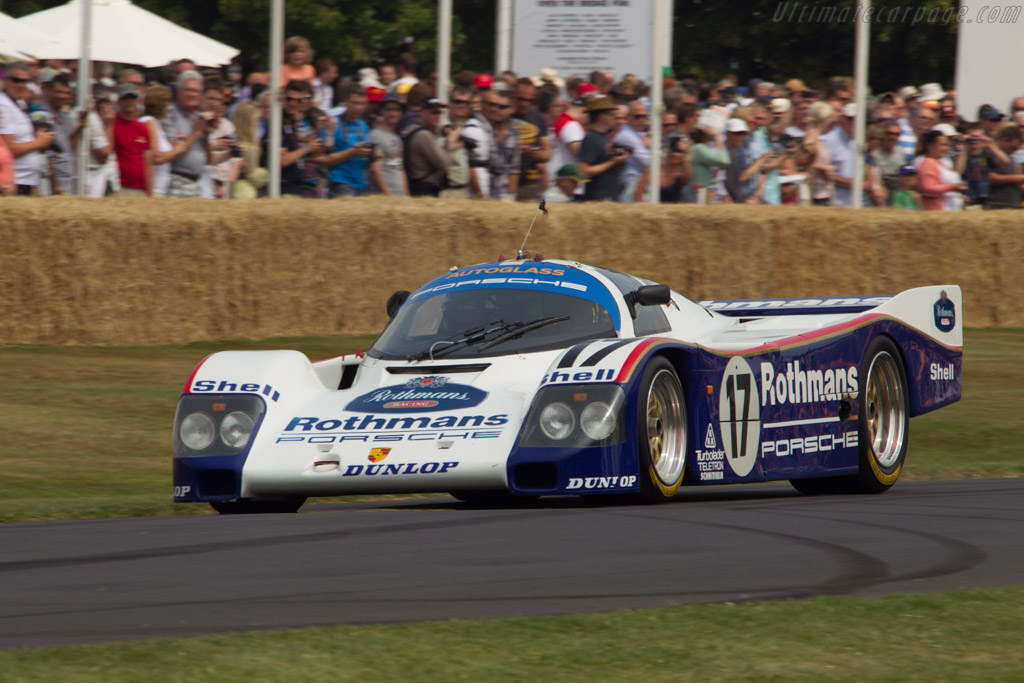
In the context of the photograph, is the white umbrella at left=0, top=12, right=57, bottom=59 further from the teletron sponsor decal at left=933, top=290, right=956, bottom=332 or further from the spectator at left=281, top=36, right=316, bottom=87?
the teletron sponsor decal at left=933, top=290, right=956, bottom=332

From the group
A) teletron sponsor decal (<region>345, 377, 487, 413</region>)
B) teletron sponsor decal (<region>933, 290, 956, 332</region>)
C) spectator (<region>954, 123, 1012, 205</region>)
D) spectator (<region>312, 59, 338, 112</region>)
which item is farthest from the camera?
spectator (<region>954, 123, 1012, 205</region>)

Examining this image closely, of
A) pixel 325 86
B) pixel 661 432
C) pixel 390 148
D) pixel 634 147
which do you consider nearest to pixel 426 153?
pixel 390 148

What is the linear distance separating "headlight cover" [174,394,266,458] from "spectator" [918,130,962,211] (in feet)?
37.8

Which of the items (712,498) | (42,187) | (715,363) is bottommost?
(712,498)

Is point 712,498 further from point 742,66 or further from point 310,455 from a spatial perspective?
point 742,66

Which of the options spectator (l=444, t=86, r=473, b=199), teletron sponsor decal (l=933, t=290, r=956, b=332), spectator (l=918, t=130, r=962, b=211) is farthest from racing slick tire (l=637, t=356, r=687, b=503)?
spectator (l=918, t=130, r=962, b=211)

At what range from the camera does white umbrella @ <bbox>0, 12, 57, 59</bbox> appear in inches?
661

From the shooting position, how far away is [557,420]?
7309mm

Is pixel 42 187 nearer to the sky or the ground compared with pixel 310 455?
nearer to the sky

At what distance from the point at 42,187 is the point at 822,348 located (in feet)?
26.3

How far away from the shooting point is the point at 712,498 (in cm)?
844

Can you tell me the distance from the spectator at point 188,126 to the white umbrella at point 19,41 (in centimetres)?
305

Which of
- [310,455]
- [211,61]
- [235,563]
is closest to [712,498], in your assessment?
[310,455]

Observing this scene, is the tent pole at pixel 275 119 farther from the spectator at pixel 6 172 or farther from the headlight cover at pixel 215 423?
the headlight cover at pixel 215 423
